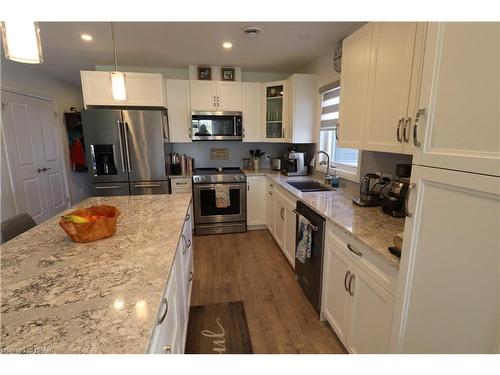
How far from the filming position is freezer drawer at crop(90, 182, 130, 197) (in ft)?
10.3

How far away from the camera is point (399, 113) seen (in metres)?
1.39

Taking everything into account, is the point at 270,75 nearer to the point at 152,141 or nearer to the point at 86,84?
the point at 152,141

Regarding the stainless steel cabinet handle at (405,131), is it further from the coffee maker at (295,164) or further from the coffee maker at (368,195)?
the coffee maker at (295,164)

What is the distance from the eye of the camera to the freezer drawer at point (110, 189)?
123 inches

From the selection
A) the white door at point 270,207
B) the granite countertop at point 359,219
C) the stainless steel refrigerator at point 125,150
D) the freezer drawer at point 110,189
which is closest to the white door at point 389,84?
the granite countertop at point 359,219

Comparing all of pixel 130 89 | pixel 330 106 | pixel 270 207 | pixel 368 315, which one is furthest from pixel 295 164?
pixel 130 89

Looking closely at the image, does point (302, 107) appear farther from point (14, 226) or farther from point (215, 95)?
point (14, 226)

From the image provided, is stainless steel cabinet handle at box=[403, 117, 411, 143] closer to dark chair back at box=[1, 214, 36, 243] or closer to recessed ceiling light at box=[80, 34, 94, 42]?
dark chair back at box=[1, 214, 36, 243]

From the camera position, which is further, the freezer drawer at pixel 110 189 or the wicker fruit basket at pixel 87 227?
the freezer drawer at pixel 110 189

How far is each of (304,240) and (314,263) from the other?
0.63ft

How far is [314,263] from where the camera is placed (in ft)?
6.24

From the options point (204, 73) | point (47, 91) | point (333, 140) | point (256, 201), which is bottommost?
point (256, 201)

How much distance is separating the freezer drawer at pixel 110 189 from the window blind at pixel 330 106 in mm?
2730

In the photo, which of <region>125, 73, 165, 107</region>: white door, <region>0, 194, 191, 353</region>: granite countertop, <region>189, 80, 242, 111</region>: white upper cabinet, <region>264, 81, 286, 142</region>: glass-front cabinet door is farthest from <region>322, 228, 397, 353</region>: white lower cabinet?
<region>125, 73, 165, 107</region>: white door
